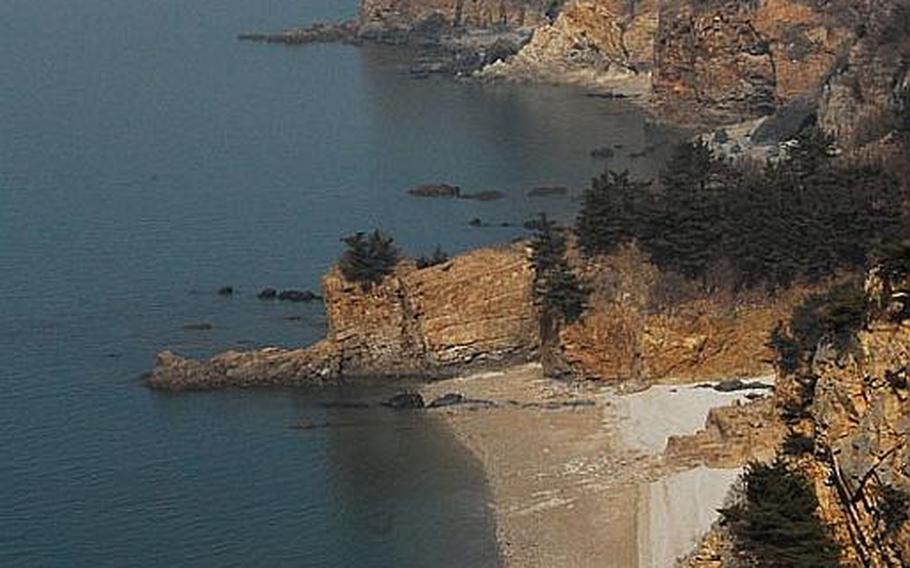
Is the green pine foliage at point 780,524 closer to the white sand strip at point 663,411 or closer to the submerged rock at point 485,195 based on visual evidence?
the white sand strip at point 663,411

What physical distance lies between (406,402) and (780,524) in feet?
75.3

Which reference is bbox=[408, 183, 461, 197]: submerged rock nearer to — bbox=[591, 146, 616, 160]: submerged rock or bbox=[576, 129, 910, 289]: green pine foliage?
bbox=[591, 146, 616, 160]: submerged rock

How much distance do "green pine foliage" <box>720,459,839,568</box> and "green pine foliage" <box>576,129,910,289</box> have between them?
63.2 feet

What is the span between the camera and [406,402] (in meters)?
46.1

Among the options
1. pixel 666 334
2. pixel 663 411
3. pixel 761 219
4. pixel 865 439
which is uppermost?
pixel 865 439

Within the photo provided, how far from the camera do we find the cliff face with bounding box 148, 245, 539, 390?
159ft

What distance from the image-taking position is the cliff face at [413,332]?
4859 centimetres

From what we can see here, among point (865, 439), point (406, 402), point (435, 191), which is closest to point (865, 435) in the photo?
point (865, 439)

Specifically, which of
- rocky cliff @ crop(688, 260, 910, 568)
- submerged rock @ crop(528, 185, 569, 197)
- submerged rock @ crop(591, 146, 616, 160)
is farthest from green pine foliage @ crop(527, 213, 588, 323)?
submerged rock @ crop(591, 146, 616, 160)

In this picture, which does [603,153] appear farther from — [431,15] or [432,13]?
[432,13]

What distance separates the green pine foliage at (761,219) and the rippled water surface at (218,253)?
7.78m

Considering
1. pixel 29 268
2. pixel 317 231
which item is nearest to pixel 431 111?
pixel 317 231

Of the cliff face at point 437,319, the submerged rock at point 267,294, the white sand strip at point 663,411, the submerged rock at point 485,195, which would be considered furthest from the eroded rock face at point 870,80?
the submerged rock at point 267,294

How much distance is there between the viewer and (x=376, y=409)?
46.1 meters
